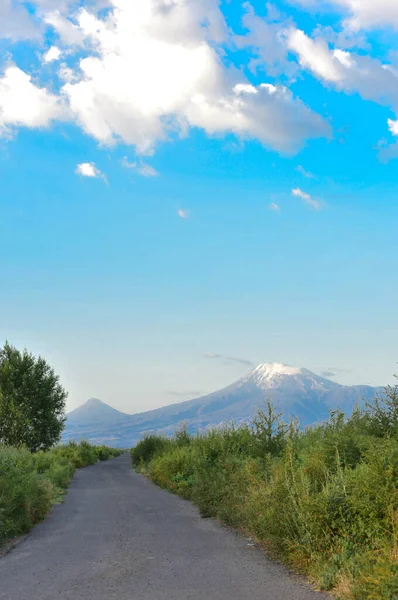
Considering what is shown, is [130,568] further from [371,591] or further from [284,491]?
[371,591]

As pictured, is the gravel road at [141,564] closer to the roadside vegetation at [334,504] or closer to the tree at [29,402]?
the roadside vegetation at [334,504]

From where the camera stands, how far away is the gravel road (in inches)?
334

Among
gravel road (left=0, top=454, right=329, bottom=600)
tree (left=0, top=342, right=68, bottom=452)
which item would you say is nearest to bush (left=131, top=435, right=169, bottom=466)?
tree (left=0, top=342, right=68, bottom=452)

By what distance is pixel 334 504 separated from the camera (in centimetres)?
964

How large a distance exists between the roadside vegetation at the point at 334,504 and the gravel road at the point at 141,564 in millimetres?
498

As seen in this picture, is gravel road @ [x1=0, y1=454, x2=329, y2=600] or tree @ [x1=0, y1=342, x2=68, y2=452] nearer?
gravel road @ [x1=0, y1=454, x2=329, y2=600]

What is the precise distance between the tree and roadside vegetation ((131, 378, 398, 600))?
3570 centimetres

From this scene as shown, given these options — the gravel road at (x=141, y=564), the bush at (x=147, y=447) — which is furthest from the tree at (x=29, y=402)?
the gravel road at (x=141, y=564)

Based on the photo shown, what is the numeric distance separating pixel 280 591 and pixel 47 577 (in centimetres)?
397

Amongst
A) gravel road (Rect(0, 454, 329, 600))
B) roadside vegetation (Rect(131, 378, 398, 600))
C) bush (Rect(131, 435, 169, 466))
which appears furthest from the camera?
bush (Rect(131, 435, 169, 466))

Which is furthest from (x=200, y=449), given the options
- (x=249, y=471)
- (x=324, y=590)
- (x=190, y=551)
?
(x=324, y=590)

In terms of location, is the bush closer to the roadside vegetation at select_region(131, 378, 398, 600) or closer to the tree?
the tree

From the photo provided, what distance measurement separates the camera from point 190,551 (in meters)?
11.6

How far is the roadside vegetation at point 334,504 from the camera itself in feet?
27.0
